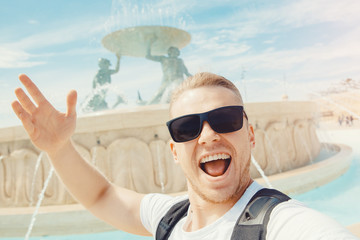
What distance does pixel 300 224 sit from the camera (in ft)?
2.72

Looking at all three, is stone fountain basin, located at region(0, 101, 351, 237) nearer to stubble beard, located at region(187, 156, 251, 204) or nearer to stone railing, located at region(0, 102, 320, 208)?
stone railing, located at region(0, 102, 320, 208)

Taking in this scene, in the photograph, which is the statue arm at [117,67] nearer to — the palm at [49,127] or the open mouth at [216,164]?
the palm at [49,127]

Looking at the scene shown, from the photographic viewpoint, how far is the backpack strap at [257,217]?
89 centimetres

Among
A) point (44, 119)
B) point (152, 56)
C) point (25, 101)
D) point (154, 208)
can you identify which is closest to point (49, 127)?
point (44, 119)

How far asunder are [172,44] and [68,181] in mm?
10072

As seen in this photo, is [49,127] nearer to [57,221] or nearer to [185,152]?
[185,152]

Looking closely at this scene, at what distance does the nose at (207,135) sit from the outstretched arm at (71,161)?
2.10 feet

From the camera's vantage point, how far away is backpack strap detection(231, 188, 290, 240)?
891mm

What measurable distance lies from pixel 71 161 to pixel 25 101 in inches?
15.8

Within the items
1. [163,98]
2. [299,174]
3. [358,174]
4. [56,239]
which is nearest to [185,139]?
[56,239]

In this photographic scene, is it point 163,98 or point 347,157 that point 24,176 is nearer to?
point 163,98

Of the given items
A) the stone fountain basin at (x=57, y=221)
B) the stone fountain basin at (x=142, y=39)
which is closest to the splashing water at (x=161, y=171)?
the stone fountain basin at (x=57, y=221)

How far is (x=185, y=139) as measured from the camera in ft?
3.86

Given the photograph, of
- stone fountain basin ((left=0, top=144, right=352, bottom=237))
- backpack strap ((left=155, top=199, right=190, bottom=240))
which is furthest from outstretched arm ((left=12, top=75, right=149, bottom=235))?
stone fountain basin ((left=0, top=144, right=352, bottom=237))
